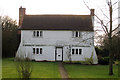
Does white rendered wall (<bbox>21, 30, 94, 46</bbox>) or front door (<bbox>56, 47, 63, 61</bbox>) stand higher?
white rendered wall (<bbox>21, 30, 94, 46</bbox>)

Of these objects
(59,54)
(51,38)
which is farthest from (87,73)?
(51,38)

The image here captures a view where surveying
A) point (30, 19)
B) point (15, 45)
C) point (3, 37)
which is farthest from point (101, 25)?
point (15, 45)

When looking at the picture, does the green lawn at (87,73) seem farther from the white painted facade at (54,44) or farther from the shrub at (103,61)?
the white painted facade at (54,44)

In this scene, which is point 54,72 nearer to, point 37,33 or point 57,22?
point 37,33

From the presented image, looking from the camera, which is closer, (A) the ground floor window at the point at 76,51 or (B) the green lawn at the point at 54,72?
(B) the green lawn at the point at 54,72

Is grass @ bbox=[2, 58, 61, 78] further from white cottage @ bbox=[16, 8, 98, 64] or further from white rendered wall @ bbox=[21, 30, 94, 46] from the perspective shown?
white rendered wall @ bbox=[21, 30, 94, 46]

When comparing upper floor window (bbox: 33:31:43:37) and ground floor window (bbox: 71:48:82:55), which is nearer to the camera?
ground floor window (bbox: 71:48:82:55)

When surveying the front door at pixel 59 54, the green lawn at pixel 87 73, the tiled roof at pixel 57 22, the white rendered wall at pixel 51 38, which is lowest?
the green lawn at pixel 87 73

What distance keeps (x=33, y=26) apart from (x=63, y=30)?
5.47 m

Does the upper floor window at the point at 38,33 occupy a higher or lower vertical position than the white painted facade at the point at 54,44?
higher

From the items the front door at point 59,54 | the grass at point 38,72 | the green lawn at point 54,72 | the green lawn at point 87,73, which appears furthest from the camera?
the front door at point 59,54

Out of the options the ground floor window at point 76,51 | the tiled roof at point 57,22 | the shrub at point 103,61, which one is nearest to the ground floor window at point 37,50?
the tiled roof at point 57,22

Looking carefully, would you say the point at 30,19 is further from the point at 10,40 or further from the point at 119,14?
the point at 119,14

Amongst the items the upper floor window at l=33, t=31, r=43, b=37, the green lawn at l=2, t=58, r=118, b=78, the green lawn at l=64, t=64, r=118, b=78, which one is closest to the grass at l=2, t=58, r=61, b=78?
the green lawn at l=2, t=58, r=118, b=78
